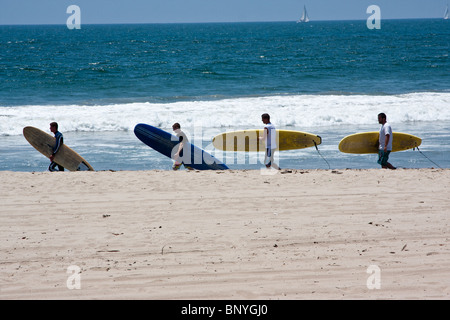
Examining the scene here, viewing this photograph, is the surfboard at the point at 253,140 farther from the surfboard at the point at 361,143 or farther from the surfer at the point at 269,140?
the surfer at the point at 269,140

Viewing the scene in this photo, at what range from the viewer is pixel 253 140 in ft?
32.4

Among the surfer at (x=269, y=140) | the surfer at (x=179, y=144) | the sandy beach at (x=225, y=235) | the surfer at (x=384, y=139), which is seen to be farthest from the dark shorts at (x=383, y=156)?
the surfer at (x=179, y=144)

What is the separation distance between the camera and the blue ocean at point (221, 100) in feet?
35.9

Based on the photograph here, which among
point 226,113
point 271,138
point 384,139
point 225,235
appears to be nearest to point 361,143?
point 384,139

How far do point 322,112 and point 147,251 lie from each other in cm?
1247

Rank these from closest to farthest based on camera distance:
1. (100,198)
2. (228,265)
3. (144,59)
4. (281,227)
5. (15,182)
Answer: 1. (228,265)
2. (281,227)
3. (100,198)
4. (15,182)
5. (144,59)

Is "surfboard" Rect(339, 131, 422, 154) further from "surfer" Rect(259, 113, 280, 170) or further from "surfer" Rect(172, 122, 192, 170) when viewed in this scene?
"surfer" Rect(172, 122, 192, 170)

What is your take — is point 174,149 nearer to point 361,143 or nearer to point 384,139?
point 361,143

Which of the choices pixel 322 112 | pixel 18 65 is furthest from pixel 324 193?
pixel 18 65

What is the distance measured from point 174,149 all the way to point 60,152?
2034 millimetres

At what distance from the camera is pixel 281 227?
219 inches

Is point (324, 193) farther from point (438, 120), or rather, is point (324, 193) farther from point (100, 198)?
point (438, 120)

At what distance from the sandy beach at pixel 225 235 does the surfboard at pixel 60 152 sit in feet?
4.03

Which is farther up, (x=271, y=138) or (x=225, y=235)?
(x=271, y=138)
